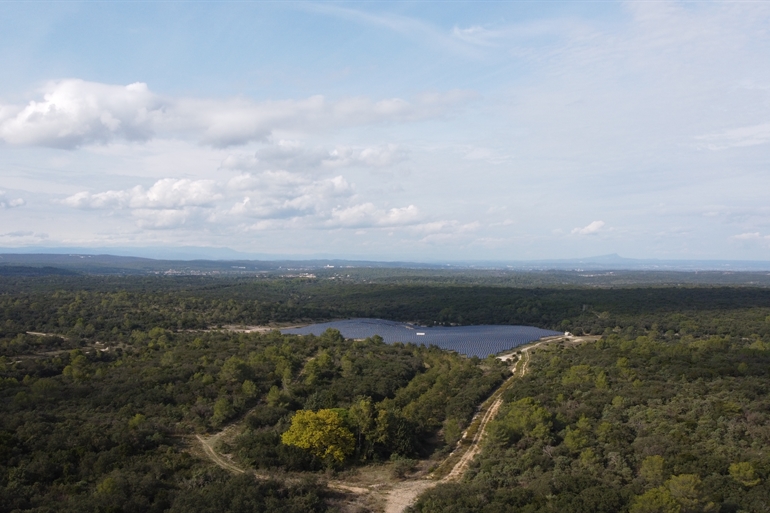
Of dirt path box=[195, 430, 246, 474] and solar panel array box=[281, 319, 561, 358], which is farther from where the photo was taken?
solar panel array box=[281, 319, 561, 358]

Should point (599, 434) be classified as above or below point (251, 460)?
above

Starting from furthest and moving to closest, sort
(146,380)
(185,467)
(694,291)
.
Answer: (694,291), (146,380), (185,467)

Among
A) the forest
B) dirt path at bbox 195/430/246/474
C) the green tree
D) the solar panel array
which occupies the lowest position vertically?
the solar panel array

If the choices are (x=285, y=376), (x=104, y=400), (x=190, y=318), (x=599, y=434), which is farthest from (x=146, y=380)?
(x=190, y=318)

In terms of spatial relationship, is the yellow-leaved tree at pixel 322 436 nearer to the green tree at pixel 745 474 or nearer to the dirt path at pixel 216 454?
the dirt path at pixel 216 454

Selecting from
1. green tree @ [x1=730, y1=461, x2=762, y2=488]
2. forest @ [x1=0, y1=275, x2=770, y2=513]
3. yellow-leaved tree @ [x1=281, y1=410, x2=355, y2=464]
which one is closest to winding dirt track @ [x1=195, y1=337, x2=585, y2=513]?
forest @ [x1=0, y1=275, x2=770, y2=513]

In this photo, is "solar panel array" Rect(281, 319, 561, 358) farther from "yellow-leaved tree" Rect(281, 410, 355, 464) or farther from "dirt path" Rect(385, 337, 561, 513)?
"yellow-leaved tree" Rect(281, 410, 355, 464)

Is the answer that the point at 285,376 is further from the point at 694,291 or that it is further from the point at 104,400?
the point at 694,291
